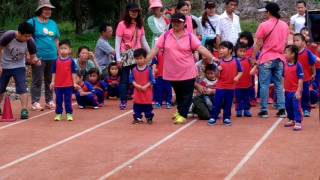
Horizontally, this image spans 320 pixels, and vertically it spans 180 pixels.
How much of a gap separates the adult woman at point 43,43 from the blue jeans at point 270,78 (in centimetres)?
372

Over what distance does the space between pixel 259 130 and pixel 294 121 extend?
0.58 metres

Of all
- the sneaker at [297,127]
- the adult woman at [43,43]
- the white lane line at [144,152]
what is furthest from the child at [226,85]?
the adult woman at [43,43]

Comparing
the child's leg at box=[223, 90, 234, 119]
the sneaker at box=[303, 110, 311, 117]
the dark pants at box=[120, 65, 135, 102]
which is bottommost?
the sneaker at box=[303, 110, 311, 117]

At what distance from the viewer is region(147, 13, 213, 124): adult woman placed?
33.1 feet

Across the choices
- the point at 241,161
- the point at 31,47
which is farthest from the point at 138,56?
the point at 241,161

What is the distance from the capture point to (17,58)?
11.0 metres

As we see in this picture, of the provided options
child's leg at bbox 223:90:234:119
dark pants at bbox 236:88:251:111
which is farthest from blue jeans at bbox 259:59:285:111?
child's leg at bbox 223:90:234:119

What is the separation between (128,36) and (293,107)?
3345 mm

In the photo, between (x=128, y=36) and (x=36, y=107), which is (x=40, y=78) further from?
(x=128, y=36)

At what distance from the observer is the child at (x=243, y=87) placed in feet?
35.9

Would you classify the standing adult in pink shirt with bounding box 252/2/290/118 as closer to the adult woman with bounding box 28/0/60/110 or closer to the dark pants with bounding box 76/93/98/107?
the dark pants with bounding box 76/93/98/107

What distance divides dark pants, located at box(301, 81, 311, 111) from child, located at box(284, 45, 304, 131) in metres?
0.71

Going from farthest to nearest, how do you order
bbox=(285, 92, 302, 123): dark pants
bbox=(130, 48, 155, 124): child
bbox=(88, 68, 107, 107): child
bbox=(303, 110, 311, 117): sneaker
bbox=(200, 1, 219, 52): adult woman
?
bbox=(200, 1, 219, 52): adult woman < bbox=(88, 68, 107, 107): child < bbox=(303, 110, 311, 117): sneaker < bbox=(130, 48, 155, 124): child < bbox=(285, 92, 302, 123): dark pants

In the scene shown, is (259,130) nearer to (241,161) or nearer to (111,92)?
(241,161)
